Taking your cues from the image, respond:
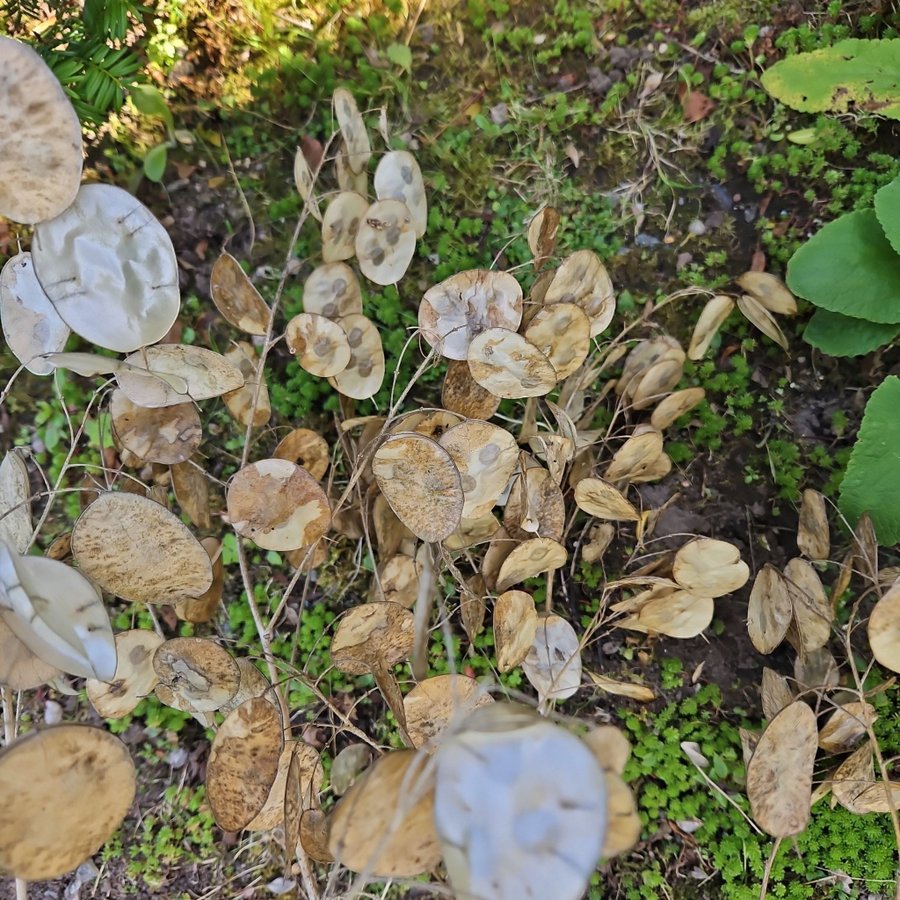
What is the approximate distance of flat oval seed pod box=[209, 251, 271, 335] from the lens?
1143 millimetres

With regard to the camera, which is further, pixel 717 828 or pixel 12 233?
pixel 12 233

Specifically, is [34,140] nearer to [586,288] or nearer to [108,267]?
[108,267]

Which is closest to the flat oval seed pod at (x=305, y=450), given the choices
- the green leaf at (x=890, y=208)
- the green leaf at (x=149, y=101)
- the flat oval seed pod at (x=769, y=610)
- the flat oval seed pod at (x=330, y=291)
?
the flat oval seed pod at (x=330, y=291)

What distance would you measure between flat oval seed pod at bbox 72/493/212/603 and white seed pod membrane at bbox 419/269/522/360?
0.48 m

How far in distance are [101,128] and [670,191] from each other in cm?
118

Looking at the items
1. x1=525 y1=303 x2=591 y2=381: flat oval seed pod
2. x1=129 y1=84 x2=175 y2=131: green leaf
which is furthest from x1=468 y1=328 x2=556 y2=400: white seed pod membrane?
x1=129 y1=84 x2=175 y2=131: green leaf

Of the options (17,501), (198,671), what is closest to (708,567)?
(198,671)

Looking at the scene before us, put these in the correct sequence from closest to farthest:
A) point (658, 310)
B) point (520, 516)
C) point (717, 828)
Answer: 1. point (520, 516)
2. point (717, 828)
3. point (658, 310)

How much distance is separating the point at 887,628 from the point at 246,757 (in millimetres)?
932

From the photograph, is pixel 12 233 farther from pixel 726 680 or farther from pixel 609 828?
pixel 726 680

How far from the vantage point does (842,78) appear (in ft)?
4.43

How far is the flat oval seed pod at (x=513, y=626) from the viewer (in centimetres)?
117

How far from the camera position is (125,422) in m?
1.09

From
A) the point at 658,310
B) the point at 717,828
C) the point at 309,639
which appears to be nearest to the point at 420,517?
the point at 309,639
